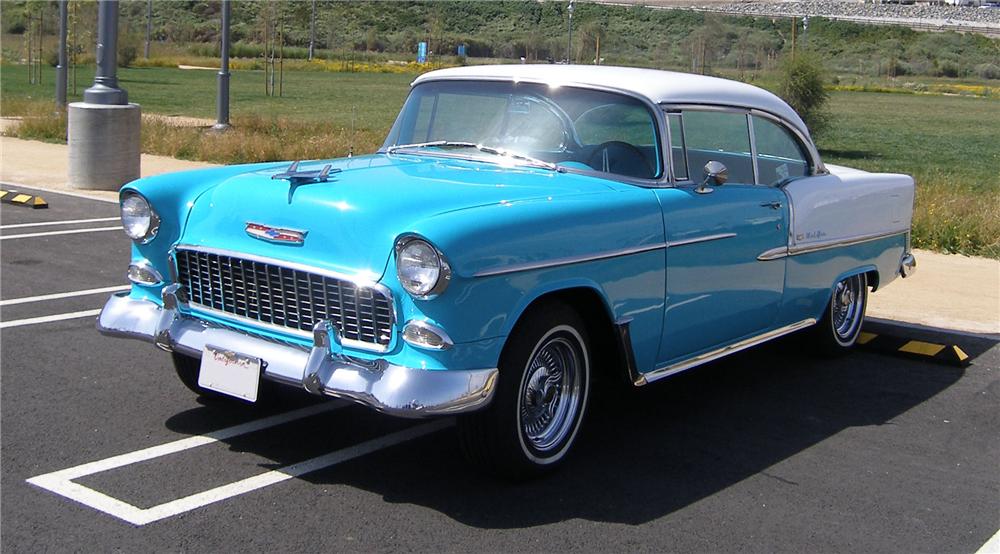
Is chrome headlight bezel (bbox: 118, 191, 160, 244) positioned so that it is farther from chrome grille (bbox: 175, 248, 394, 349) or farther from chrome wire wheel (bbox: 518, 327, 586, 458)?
chrome wire wheel (bbox: 518, 327, 586, 458)

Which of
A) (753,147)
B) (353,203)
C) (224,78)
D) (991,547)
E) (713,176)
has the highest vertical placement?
(224,78)

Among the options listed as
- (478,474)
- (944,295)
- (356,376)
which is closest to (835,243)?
(478,474)

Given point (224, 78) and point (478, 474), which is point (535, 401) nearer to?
point (478, 474)

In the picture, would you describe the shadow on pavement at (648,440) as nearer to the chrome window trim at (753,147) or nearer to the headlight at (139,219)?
the headlight at (139,219)

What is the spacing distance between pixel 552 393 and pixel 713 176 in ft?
4.68

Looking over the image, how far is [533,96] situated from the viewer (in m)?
5.71

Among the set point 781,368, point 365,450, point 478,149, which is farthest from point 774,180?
point 365,450

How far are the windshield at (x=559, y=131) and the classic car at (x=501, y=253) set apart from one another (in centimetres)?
1

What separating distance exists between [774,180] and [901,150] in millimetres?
26593

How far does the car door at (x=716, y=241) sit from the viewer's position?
5.39m

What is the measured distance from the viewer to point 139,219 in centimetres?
524

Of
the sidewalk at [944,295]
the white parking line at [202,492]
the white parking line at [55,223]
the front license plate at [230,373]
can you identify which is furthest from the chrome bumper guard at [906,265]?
the white parking line at [55,223]

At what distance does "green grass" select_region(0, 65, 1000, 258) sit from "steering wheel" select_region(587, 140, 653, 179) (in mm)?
6968

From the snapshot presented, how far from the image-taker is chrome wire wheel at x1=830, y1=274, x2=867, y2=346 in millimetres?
7156
